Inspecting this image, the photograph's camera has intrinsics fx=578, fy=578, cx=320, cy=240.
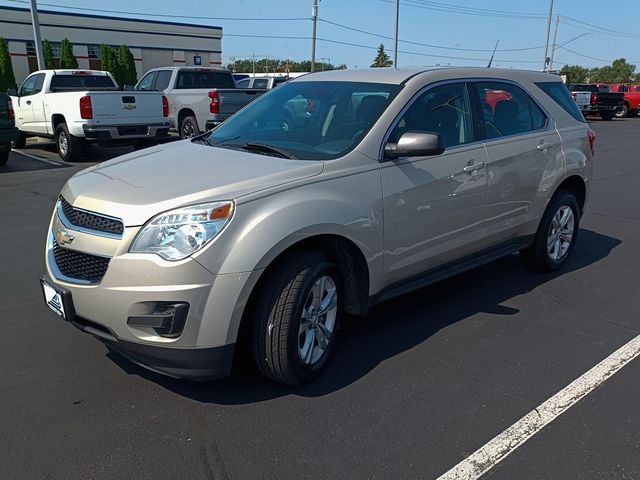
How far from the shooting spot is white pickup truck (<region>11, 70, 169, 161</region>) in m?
11.8

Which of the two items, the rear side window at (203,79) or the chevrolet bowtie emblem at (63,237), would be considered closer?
the chevrolet bowtie emblem at (63,237)

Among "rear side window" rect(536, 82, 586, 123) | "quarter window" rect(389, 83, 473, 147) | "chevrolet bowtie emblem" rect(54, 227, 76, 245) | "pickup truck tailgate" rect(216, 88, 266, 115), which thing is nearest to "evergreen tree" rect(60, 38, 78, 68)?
"pickup truck tailgate" rect(216, 88, 266, 115)

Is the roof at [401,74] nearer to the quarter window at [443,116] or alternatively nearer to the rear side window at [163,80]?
the quarter window at [443,116]

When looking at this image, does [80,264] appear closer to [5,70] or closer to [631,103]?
[631,103]

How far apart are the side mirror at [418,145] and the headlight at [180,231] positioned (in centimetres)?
128

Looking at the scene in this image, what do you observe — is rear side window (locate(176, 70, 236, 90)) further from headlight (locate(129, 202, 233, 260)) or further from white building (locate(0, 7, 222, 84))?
white building (locate(0, 7, 222, 84))

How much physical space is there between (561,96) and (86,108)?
942 cm

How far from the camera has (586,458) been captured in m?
2.78

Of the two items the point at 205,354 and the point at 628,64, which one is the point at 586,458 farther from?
the point at 628,64

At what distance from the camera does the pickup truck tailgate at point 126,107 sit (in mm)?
11781

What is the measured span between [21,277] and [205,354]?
10.0 feet

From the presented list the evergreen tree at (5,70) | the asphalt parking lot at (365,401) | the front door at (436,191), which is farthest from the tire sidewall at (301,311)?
the evergreen tree at (5,70)

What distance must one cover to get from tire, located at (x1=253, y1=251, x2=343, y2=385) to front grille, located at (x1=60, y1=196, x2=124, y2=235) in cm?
83

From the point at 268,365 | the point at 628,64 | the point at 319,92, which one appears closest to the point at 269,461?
the point at 268,365
